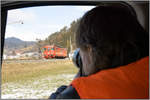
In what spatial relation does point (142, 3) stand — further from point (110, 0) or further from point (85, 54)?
point (85, 54)

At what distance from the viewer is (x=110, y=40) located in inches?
25.8

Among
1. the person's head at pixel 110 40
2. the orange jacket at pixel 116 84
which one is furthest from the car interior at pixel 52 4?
the orange jacket at pixel 116 84

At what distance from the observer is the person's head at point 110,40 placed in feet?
2.15

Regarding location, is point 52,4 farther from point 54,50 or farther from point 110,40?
point 54,50

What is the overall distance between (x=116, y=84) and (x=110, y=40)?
17 centimetres

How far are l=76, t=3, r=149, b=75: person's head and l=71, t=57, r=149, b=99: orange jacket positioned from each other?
0.07m

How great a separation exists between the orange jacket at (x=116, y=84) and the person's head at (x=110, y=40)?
0.07 meters

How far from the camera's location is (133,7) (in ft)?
5.04

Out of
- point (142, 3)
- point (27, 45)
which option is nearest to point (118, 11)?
point (142, 3)

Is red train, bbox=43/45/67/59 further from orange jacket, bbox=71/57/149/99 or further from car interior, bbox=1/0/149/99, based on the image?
orange jacket, bbox=71/57/149/99

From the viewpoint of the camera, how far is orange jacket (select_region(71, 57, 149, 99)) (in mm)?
558

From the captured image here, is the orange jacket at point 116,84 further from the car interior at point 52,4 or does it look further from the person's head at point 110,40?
the car interior at point 52,4

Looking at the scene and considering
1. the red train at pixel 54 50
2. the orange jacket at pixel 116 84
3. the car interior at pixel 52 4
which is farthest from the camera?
the red train at pixel 54 50

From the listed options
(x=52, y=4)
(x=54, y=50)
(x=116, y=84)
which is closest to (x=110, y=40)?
(x=116, y=84)
